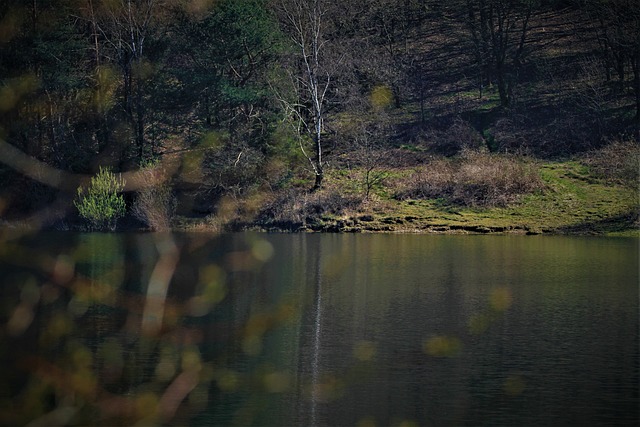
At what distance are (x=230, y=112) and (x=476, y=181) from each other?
57.8ft

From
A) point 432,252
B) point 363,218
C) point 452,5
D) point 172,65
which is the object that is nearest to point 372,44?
point 452,5

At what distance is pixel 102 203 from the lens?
56.1 meters

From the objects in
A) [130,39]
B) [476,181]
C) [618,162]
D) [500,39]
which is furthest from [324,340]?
[500,39]

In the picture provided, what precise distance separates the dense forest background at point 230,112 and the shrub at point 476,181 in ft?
4.93

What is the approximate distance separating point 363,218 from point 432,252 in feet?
40.9

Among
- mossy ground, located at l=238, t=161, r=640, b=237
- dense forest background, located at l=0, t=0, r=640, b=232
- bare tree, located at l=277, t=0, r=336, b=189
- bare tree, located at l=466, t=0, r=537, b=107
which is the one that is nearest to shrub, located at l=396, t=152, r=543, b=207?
mossy ground, located at l=238, t=161, r=640, b=237

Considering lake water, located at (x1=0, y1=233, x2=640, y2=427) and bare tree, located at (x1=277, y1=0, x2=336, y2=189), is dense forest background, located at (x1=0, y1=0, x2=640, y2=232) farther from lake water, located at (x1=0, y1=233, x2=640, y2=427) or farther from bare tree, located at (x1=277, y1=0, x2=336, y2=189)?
lake water, located at (x1=0, y1=233, x2=640, y2=427)

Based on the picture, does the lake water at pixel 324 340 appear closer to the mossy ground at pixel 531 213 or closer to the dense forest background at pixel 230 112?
the mossy ground at pixel 531 213

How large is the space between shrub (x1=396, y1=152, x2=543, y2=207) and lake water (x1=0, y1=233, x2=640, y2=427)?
14623mm

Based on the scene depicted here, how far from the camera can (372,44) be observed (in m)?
76.4

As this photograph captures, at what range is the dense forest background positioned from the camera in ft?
195

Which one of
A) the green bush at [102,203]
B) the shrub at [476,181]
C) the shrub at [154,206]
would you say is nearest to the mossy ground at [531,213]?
the shrub at [476,181]

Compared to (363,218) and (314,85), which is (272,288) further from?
(314,85)

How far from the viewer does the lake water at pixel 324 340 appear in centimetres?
482
